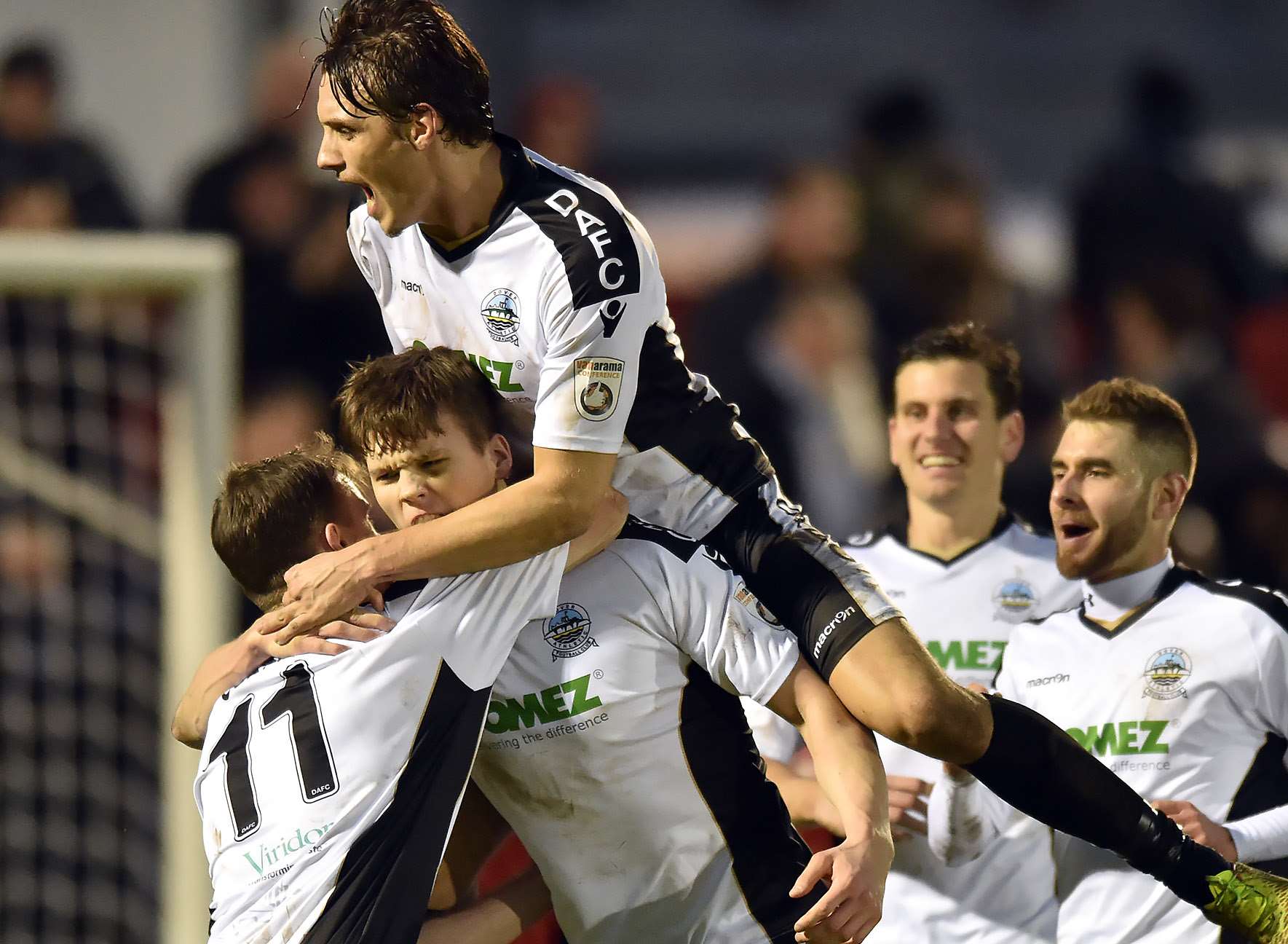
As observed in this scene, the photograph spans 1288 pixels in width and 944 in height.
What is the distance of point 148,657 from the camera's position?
6227 millimetres

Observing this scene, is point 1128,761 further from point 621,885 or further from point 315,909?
point 315,909

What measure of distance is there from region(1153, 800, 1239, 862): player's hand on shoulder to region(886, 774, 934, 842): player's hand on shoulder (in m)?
0.60

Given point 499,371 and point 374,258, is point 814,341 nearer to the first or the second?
point 374,258

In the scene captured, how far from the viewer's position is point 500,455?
11.4 feet

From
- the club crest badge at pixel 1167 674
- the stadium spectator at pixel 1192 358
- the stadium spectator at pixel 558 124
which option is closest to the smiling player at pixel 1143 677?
the club crest badge at pixel 1167 674

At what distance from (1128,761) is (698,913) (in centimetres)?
105

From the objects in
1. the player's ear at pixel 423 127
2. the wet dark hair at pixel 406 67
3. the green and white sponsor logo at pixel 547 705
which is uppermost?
the wet dark hair at pixel 406 67

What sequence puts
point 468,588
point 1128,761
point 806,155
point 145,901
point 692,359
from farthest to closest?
point 806,155 < point 692,359 < point 145,901 < point 1128,761 < point 468,588

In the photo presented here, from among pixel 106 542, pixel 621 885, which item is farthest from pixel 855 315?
pixel 621 885

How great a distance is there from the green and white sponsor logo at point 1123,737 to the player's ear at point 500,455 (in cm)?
133

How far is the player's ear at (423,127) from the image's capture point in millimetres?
3398

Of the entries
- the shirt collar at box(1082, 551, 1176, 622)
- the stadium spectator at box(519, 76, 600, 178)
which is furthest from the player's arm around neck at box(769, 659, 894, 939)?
the stadium spectator at box(519, 76, 600, 178)

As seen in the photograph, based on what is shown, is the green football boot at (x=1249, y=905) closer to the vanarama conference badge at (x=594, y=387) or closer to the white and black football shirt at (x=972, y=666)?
the white and black football shirt at (x=972, y=666)

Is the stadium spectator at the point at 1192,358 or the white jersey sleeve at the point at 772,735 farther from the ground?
the stadium spectator at the point at 1192,358
